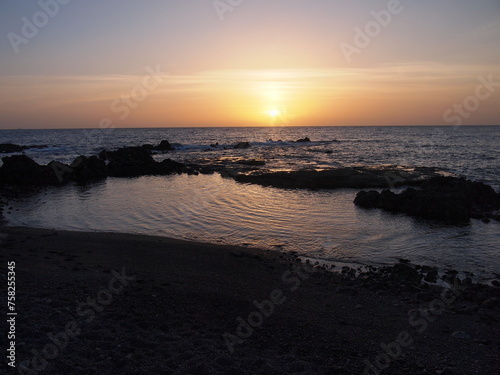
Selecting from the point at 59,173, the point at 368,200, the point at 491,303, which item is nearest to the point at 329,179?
the point at 368,200

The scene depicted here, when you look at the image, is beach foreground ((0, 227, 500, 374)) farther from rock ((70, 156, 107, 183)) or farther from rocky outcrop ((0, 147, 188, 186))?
rock ((70, 156, 107, 183))

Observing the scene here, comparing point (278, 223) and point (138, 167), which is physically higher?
point (138, 167)

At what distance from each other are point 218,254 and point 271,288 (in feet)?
8.07

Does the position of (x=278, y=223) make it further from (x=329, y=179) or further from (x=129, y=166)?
(x=129, y=166)

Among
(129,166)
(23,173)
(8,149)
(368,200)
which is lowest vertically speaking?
(368,200)

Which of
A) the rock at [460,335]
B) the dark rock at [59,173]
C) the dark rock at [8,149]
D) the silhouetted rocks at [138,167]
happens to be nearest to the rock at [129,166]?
the silhouetted rocks at [138,167]

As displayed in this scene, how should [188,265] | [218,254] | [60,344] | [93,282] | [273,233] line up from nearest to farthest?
[60,344] < [93,282] < [188,265] < [218,254] < [273,233]

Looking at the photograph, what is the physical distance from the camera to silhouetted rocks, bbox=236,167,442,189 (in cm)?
2275

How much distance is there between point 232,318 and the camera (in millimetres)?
6293

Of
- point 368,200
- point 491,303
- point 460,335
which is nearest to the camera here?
point 460,335

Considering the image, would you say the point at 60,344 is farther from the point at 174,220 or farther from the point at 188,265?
the point at 174,220

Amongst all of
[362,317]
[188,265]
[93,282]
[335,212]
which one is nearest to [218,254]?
[188,265]

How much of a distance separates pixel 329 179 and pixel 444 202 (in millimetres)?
9048

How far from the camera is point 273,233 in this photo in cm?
1243
